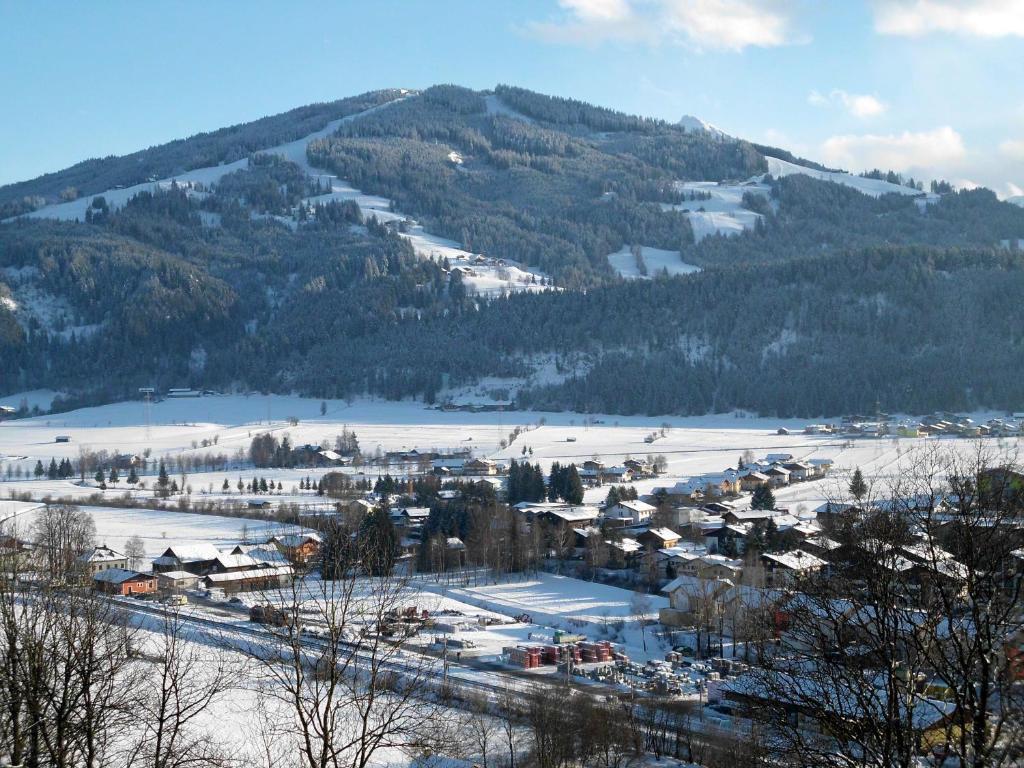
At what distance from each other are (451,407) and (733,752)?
58965 mm

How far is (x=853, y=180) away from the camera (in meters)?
150

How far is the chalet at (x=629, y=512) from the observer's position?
1297 inches

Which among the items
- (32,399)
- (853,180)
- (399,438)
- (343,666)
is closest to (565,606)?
(343,666)

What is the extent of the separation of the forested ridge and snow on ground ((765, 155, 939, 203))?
12.8ft

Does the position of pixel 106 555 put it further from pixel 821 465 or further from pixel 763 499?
pixel 821 465

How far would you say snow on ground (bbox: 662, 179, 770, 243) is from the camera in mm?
129375

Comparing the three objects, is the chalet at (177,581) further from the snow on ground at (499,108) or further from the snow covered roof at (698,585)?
the snow on ground at (499,108)

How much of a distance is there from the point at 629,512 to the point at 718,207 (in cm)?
11156

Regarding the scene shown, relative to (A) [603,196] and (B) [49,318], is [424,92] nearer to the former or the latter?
(A) [603,196]

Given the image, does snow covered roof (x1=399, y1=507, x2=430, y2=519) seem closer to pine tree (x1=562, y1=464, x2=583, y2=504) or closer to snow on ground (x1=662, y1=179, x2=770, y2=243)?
pine tree (x1=562, y1=464, x2=583, y2=504)

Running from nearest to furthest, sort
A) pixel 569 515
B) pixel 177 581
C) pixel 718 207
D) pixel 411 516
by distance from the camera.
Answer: pixel 177 581 < pixel 569 515 < pixel 411 516 < pixel 718 207

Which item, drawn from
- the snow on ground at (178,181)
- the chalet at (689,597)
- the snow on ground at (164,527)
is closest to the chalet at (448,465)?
the snow on ground at (164,527)

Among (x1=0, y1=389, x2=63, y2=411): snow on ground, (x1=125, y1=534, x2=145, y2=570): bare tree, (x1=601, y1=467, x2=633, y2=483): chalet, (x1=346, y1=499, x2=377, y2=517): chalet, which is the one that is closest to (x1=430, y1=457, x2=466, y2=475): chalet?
(x1=601, y1=467, x2=633, y2=483): chalet

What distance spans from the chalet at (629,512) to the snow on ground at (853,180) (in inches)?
4406
